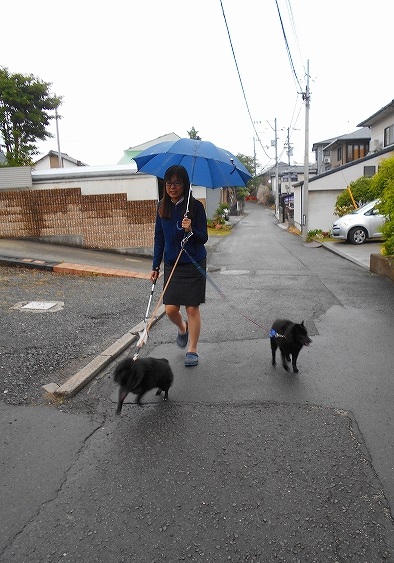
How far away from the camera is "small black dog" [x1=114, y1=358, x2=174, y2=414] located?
3139 millimetres

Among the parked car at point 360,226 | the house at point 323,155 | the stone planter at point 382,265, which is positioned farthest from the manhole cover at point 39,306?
the house at point 323,155

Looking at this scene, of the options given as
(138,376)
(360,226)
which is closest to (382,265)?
(360,226)

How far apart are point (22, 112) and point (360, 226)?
16.9 metres

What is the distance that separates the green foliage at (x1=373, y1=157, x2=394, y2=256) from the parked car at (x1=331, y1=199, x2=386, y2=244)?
7779 millimetres

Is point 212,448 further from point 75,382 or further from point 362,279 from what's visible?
point 362,279

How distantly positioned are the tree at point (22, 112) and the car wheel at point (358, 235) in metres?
15.0

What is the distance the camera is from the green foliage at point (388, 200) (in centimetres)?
783

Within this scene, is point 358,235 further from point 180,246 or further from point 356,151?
point 356,151

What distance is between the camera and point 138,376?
3156 mm

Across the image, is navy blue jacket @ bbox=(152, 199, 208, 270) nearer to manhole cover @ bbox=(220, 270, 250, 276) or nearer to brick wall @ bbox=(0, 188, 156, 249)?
manhole cover @ bbox=(220, 270, 250, 276)

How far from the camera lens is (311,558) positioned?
2020 millimetres

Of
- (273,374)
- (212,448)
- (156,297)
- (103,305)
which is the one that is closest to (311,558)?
(212,448)

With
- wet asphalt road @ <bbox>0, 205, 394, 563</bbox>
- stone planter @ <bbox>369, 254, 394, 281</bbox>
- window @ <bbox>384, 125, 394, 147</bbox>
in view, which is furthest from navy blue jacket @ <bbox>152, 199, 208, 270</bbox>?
window @ <bbox>384, 125, 394, 147</bbox>

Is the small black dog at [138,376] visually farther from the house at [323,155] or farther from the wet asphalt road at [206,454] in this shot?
the house at [323,155]
